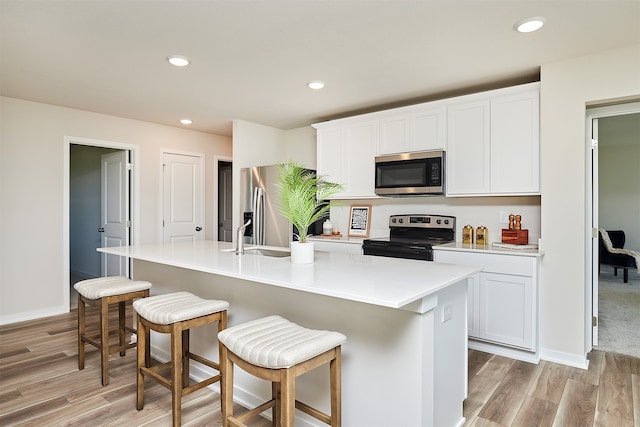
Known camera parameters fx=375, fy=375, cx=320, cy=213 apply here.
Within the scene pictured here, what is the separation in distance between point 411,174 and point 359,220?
1.09 metres

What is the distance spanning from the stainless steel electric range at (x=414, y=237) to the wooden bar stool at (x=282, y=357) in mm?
1994

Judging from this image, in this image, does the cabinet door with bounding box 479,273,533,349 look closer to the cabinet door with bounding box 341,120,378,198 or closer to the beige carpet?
the beige carpet

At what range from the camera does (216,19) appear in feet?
7.40

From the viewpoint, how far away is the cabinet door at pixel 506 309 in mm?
2896

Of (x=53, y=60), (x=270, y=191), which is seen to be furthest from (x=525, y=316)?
(x=53, y=60)

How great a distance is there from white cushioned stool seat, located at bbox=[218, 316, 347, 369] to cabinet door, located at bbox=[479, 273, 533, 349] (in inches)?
76.6

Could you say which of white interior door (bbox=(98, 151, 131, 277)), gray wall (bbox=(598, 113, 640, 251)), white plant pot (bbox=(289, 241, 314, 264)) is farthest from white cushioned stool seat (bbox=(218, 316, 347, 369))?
gray wall (bbox=(598, 113, 640, 251))

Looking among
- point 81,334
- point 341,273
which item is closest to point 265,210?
point 81,334

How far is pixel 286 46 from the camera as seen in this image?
8.66 ft

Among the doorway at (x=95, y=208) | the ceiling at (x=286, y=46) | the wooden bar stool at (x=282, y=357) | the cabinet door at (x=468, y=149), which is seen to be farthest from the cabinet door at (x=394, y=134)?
the doorway at (x=95, y=208)

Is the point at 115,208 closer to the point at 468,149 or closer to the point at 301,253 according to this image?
the point at 301,253

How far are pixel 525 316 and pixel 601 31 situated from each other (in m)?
2.04

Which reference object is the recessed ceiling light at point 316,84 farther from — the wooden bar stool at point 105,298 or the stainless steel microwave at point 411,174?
the wooden bar stool at point 105,298

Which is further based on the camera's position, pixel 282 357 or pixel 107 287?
pixel 107 287
